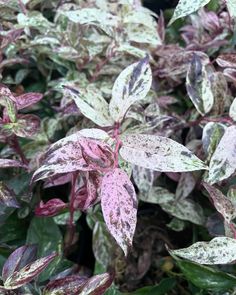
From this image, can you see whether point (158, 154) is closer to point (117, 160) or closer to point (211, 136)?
point (117, 160)

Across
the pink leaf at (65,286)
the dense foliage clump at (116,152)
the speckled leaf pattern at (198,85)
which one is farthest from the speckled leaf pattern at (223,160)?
the pink leaf at (65,286)

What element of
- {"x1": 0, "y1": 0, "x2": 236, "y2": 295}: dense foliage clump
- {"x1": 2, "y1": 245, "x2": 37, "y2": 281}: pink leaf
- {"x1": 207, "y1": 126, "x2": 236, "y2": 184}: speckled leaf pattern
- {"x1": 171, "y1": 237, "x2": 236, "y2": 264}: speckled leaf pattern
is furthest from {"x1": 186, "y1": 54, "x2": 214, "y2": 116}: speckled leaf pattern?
{"x1": 2, "y1": 245, "x2": 37, "y2": 281}: pink leaf

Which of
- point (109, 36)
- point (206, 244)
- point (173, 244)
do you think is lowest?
point (173, 244)

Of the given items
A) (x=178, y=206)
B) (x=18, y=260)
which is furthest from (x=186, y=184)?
(x=18, y=260)

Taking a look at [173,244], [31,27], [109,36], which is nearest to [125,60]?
[109,36]

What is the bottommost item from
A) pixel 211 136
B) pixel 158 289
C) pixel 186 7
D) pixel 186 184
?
pixel 158 289

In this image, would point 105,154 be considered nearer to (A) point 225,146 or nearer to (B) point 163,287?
(A) point 225,146
